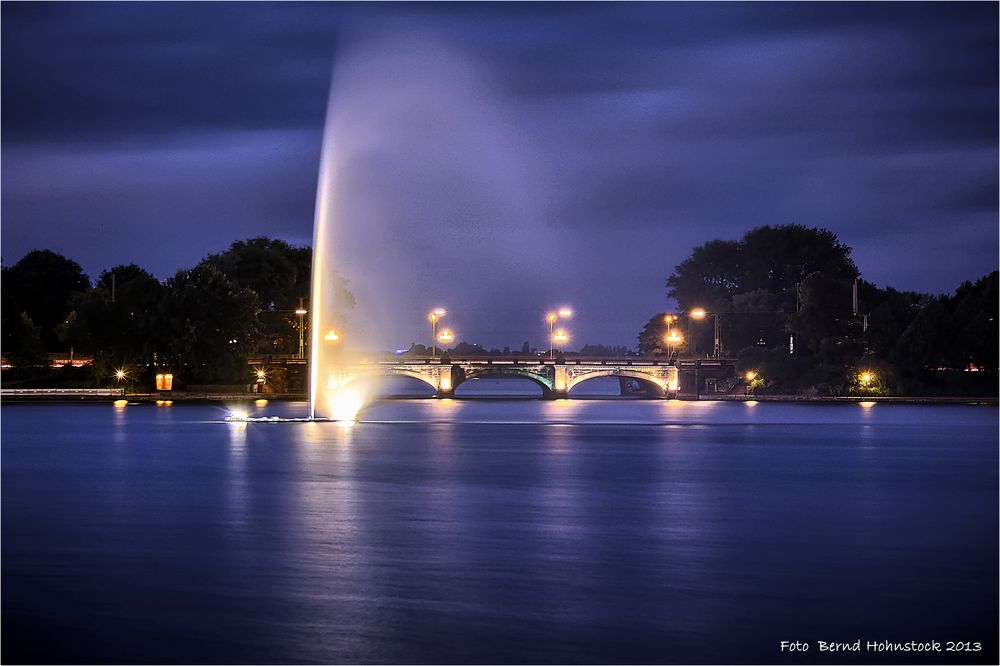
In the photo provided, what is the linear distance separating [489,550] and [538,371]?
376ft

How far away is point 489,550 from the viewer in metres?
37.8

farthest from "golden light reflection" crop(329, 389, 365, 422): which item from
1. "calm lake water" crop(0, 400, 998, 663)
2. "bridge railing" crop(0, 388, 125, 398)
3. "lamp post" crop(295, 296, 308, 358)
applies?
"calm lake water" crop(0, 400, 998, 663)

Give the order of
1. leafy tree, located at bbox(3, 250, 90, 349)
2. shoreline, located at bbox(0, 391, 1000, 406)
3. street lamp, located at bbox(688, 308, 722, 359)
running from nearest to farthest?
shoreline, located at bbox(0, 391, 1000, 406) → leafy tree, located at bbox(3, 250, 90, 349) → street lamp, located at bbox(688, 308, 722, 359)

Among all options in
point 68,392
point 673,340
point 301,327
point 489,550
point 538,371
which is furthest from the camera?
point 673,340

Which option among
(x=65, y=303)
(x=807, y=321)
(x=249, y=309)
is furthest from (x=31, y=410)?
(x=807, y=321)

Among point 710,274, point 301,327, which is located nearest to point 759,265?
point 710,274

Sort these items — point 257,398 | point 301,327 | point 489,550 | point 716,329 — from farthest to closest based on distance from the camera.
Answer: point 716,329 < point 301,327 < point 257,398 < point 489,550

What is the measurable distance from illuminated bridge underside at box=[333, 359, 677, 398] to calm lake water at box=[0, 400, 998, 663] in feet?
212

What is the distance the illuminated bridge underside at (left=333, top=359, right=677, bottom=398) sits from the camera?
476 feet

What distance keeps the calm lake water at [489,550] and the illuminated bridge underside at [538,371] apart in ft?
212

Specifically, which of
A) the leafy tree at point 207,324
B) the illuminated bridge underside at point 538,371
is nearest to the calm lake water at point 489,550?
the leafy tree at point 207,324

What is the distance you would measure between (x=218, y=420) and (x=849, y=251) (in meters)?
94.6

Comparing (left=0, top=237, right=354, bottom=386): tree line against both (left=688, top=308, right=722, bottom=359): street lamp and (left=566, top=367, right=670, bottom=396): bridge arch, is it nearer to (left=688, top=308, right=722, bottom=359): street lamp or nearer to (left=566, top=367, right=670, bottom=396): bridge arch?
(left=566, top=367, right=670, bottom=396): bridge arch

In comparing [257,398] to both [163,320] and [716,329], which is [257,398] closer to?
[163,320]
